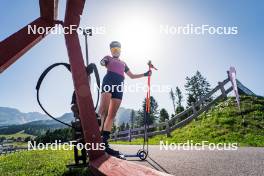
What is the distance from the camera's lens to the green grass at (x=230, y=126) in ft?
40.5

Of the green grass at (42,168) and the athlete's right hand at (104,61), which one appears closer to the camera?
the green grass at (42,168)

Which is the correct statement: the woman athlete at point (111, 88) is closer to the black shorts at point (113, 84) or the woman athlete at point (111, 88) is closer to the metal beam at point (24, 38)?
the black shorts at point (113, 84)

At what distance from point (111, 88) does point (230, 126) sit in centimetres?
1045

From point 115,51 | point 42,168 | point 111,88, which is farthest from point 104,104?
point 42,168

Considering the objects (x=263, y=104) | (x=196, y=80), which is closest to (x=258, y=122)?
(x=263, y=104)

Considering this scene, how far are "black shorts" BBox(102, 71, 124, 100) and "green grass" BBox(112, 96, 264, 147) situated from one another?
7474 mm

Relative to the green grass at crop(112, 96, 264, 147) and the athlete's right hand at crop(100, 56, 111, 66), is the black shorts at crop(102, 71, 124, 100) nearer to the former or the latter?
the athlete's right hand at crop(100, 56, 111, 66)

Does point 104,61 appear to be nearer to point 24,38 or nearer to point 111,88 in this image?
point 111,88

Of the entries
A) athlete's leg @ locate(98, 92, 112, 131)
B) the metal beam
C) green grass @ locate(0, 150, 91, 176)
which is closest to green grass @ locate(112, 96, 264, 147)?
athlete's leg @ locate(98, 92, 112, 131)

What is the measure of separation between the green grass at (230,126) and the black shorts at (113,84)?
7474 millimetres

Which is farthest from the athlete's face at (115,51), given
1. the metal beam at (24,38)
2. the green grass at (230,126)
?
the green grass at (230,126)

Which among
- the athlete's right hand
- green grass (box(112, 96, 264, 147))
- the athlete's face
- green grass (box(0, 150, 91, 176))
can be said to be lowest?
green grass (box(0, 150, 91, 176))

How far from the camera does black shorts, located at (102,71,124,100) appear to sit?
207 inches

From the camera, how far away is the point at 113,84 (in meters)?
5.28
